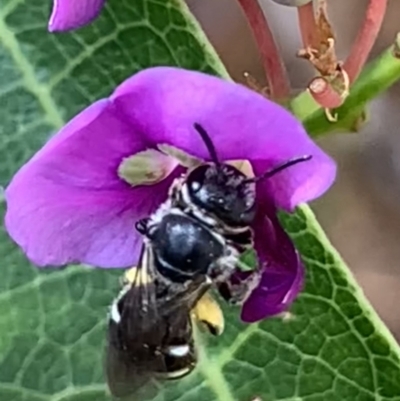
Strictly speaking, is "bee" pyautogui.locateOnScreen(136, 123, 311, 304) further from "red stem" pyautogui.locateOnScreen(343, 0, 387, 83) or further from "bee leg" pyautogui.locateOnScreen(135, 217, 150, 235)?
"red stem" pyautogui.locateOnScreen(343, 0, 387, 83)

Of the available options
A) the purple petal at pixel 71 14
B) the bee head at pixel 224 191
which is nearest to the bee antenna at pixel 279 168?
the bee head at pixel 224 191

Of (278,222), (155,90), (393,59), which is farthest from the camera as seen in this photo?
(393,59)

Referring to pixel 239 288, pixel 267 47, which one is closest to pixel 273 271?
pixel 239 288

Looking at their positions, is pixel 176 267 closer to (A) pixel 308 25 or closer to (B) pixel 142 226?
(B) pixel 142 226

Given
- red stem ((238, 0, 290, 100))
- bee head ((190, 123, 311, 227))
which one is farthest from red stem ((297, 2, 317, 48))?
bee head ((190, 123, 311, 227))

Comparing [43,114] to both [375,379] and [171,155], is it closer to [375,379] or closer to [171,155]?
[171,155]

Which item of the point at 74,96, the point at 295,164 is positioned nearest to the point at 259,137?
the point at 295,164
